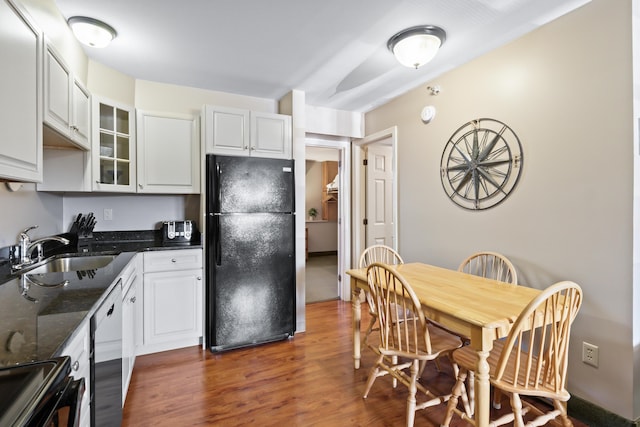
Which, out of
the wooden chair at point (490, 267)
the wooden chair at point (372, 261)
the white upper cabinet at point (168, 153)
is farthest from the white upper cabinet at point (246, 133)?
the wooden chair at point (490, 267)

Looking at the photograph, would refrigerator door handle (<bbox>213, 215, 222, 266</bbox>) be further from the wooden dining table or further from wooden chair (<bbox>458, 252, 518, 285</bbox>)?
wooden chair (<bbox>458, 252, 518, 285</bbox>)

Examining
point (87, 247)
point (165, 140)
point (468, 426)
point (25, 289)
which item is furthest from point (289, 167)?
point (468, 426)

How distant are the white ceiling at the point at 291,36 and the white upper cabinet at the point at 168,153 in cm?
41

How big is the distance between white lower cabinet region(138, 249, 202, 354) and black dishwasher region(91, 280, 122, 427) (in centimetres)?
87

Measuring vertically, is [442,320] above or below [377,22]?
below

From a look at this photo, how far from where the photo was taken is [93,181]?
2.44 metres

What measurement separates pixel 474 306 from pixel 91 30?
2.81 metres

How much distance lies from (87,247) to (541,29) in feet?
Result: 12.2

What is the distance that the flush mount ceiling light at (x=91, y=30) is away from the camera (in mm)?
1981

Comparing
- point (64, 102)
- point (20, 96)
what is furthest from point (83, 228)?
point (20, 96)

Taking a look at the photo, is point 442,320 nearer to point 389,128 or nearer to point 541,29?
point 541,29

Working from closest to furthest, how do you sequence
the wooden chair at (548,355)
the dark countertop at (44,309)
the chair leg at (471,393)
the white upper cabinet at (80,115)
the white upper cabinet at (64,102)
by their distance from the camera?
the dark countertop at (44,309) → the wooden chair at (548,355) → the white upper cabinet at (64,102) → the chair leg at (471,393) → the white upper cabinet at (80,115)

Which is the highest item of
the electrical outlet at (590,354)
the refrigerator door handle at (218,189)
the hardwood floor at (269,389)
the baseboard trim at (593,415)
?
the refrigerator door handle at (218,189)

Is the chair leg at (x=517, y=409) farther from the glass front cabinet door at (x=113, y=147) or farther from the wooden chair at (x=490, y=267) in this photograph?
the glass front cabinet door at (x=113, y=147)
